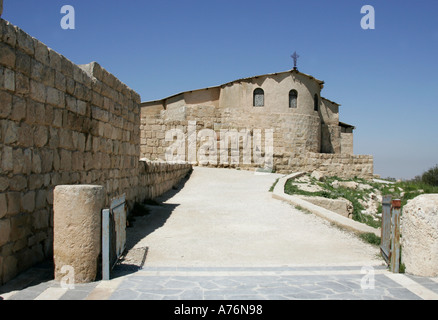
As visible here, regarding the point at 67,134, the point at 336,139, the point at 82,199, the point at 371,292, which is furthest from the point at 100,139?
the point at 336,139

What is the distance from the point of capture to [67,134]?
612cm

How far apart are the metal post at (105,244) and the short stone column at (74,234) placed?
0.14 m

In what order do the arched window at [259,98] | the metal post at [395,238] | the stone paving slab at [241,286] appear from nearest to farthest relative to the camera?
the stone paving slab at [241,286] → the metal post at [395,238] → the arched window at [259,98]

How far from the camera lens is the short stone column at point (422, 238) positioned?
16.4ft

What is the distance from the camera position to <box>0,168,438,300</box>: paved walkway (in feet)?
14.1

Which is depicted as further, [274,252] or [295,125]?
[295,125]

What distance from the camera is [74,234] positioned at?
4.57 meters

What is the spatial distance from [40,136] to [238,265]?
3.24m

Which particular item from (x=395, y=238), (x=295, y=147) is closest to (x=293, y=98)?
(x=295, y=147)

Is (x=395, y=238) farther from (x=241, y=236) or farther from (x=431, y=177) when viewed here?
(x=431, y=177)

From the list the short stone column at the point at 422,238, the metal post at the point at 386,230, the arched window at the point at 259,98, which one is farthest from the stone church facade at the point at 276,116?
the short stone column at the point at 422,238

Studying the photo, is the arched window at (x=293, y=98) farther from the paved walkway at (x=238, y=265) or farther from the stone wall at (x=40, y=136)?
the stone wall at (x=40, y=136)
